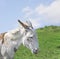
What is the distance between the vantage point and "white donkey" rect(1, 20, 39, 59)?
8586mm

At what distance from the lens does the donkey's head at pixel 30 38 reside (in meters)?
8.55

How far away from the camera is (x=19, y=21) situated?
8.45 m

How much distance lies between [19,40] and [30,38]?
0.46m

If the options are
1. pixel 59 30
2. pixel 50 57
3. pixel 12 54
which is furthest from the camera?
pixel 59 30

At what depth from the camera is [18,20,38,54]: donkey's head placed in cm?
855

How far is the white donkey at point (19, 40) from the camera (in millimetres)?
8586

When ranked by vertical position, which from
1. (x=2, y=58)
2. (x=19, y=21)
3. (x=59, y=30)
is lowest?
(x=2, y=58)

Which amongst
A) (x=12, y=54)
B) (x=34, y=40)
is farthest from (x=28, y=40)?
(x=12, y=54)

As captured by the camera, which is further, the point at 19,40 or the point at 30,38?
the point at 19,40

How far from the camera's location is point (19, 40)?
8.96m

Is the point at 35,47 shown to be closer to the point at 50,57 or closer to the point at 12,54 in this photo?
the point at 12,54

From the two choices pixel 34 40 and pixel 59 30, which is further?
pixel 59 30

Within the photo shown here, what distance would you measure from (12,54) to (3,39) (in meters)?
0.51

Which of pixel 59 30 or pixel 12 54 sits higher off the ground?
pixel 59 30
